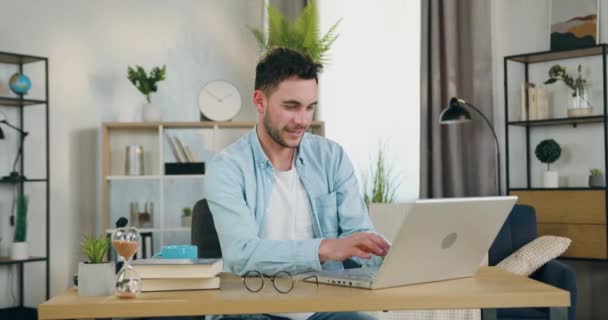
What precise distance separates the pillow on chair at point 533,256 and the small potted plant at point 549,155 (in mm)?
686

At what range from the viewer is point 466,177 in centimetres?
503

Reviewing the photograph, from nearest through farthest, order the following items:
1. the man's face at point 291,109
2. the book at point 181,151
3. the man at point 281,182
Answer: the man at point 281,182
the man's face at point 291,109
the book at point 181,151

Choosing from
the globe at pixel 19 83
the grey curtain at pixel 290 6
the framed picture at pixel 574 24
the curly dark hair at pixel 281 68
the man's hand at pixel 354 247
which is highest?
Result: the grey curtain at pixel 290 6

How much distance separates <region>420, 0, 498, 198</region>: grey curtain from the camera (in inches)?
197

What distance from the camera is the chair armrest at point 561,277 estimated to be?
3.65 metres

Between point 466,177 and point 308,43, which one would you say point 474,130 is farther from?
point 308,43

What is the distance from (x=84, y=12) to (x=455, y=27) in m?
2.47

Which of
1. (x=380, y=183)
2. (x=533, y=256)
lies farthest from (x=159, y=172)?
(x=533, y=256)

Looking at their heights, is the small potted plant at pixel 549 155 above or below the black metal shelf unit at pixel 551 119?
below

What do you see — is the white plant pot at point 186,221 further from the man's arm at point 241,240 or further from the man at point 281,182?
the man's arm at point 241,240

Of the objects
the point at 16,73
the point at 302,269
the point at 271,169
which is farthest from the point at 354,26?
the point at 302,269

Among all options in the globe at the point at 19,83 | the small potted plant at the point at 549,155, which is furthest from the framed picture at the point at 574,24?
the globe at the point at 19,83

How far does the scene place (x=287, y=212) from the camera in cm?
233

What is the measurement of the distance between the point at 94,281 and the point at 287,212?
0.76 meters
